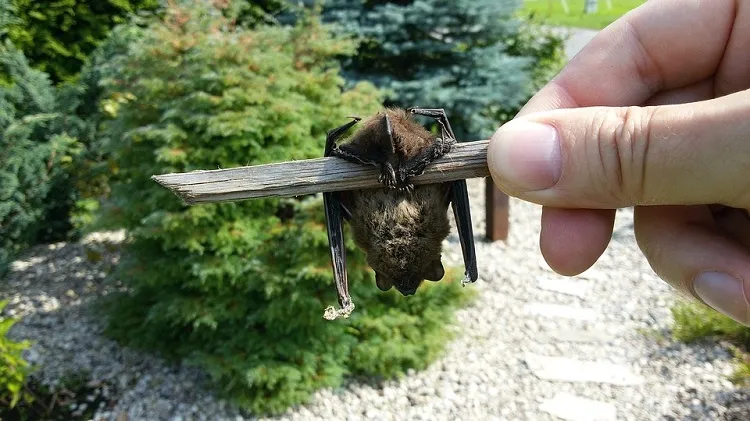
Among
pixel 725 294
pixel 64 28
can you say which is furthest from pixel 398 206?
pixel 64 28

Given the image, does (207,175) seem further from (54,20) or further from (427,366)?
(54,20)

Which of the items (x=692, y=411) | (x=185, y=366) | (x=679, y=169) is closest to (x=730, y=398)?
(x=692, y=411)

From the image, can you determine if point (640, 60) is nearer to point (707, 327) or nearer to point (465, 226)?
point (465, 226)

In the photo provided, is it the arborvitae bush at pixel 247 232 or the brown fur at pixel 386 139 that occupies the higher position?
the brown fur at pixel 386 139

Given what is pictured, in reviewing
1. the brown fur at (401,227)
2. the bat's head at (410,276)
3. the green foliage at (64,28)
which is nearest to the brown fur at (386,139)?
the brown fur at (401,227)

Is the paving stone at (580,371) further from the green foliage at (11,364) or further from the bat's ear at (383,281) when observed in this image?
the green foliage at (11,364)

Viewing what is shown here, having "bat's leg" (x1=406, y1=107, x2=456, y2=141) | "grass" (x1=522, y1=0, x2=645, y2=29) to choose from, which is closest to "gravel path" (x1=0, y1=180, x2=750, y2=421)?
"bat's leg" (x1=406, y1=107, x2=456, y2=141)

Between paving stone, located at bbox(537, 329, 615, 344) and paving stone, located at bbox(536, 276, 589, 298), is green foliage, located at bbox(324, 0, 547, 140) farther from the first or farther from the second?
paving stone, located at bbox(537, 329, 615, 344)
